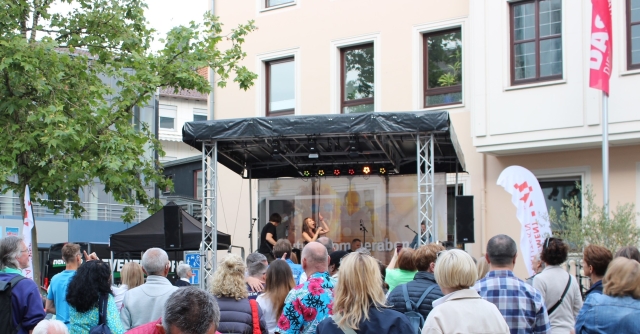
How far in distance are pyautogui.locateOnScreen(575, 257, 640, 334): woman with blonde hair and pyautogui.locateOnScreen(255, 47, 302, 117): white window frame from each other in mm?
15336

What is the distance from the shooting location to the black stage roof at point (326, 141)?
13.1 metres

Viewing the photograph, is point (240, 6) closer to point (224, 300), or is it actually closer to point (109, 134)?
point (109, 134)

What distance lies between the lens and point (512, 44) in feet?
56.3

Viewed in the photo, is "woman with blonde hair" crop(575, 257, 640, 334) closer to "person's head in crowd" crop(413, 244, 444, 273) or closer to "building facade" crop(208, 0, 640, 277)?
"person's head in crowd" crop(413, 244, 444, 273)

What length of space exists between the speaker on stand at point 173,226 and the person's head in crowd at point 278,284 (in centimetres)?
746

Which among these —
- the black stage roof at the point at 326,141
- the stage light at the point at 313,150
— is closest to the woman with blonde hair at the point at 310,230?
the black stage roof at the point at 326,141

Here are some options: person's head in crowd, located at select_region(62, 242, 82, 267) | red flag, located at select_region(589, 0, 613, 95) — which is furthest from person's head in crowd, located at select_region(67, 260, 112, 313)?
red flag, located at select_region(589, 0, 613, 95)

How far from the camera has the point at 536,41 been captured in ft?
55.8

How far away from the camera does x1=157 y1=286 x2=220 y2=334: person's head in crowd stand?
347cm

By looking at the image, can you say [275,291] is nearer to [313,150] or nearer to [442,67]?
[313,150]

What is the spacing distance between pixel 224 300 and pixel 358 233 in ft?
37.1

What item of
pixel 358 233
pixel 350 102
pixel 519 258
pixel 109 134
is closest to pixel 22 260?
pixel 109 134

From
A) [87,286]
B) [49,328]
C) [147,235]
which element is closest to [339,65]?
[147,235]

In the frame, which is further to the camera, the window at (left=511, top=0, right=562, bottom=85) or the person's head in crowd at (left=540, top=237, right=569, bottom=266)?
the window at (left=511, top=0, right=562, bottom=85)
